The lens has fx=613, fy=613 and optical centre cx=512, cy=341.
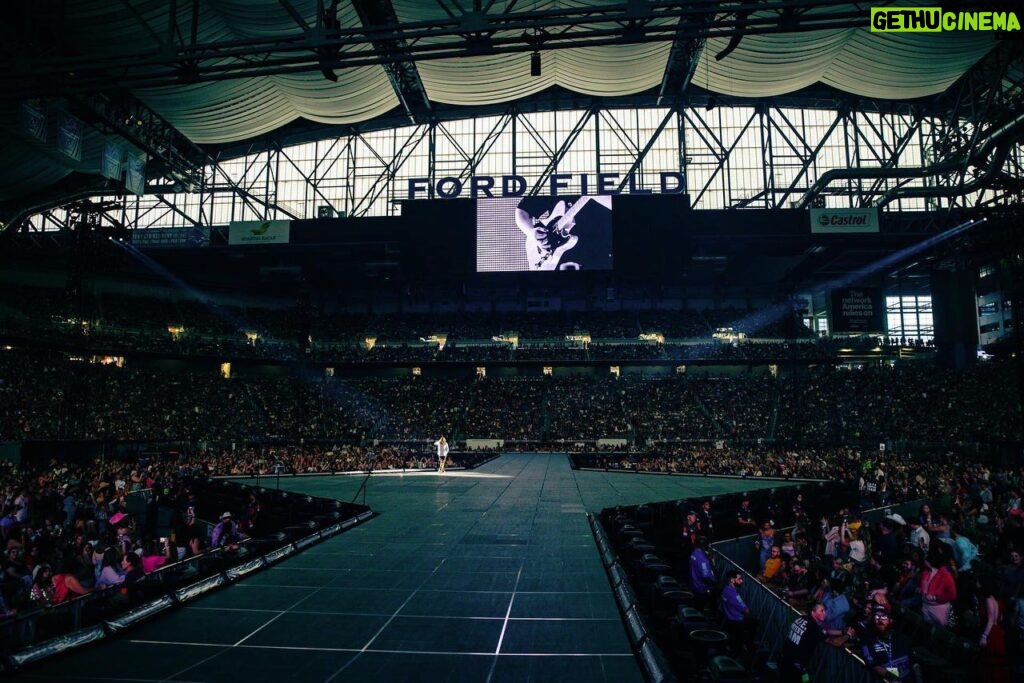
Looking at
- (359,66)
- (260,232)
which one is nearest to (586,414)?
(260,232)

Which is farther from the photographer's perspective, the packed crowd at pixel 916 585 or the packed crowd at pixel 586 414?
the packed crowd at pixel 586 414

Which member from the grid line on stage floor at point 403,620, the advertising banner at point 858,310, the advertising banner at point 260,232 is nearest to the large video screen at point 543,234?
the advertising banner at point 260,232

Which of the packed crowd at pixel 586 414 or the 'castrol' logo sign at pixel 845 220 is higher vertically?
the 'castrol' logo sign at pixel 845 220

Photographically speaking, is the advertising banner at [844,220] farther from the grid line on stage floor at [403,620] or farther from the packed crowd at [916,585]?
the grid line on stage floor at [403,620]

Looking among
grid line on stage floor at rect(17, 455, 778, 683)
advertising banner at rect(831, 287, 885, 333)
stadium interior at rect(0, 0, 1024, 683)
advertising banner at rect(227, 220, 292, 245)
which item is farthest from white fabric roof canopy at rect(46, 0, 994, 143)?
grid line on stage floor at rect(17, 455, 778, 683)

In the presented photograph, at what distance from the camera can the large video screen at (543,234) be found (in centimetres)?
4072

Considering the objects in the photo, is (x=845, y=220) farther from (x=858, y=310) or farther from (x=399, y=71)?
(x=399, y=71)

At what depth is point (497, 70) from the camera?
40.8 meters

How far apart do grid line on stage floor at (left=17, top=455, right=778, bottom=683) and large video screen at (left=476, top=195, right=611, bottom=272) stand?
28.6 metres

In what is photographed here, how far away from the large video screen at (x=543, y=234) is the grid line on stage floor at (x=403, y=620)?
28615mm

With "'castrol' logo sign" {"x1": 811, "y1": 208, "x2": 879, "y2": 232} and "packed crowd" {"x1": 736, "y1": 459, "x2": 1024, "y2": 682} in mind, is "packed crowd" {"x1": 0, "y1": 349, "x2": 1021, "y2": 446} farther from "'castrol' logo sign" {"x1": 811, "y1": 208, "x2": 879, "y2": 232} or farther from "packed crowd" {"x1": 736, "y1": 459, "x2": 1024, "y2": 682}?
"packed crowd" {"x1": 736, "y1": 459, "x2": 1024, "y2": 682}

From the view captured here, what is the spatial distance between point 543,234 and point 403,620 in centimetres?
3555

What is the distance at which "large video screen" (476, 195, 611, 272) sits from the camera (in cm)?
4072

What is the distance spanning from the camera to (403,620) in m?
7.45
